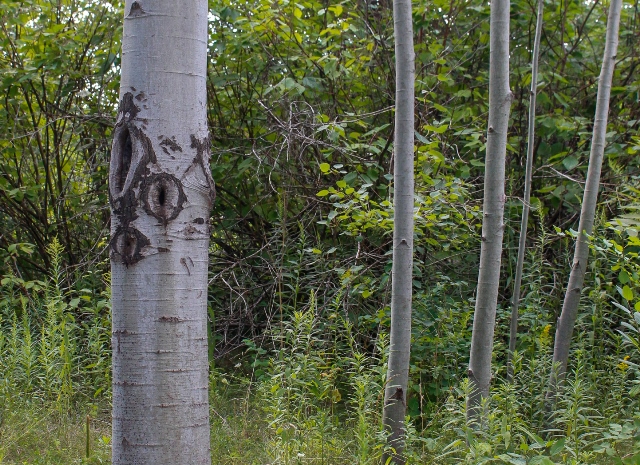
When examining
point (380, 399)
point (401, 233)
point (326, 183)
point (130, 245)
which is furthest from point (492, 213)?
point (326, 183)

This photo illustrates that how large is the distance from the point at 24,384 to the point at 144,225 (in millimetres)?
3292

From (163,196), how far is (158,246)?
174 mm

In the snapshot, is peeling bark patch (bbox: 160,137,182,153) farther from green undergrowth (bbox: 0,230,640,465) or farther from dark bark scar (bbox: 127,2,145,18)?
green undergrowth (bbox: 0,230,640,465)

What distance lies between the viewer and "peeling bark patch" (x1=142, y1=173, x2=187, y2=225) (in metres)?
2.03

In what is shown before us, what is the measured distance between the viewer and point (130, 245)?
2.03 m

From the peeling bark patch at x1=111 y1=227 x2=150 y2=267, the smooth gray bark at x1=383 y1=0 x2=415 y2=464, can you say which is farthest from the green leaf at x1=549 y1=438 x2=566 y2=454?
the peeling bark patch at x1=111 y1=227 x2=150 y2=267

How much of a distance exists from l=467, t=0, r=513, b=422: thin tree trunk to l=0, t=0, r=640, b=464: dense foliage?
2.72 ft

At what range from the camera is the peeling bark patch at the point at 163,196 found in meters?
2.03

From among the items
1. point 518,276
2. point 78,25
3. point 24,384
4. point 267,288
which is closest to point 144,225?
point 518,276

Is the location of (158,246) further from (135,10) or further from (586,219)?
(586,219)

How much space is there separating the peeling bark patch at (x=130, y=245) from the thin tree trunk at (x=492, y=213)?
2.14 m

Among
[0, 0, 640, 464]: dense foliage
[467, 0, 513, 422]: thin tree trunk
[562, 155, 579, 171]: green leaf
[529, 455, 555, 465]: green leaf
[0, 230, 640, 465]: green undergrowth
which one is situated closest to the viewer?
[529, 455, 555, 465]: green leaf

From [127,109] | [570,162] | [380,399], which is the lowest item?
[380,399]

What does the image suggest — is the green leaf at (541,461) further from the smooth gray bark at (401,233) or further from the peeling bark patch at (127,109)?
the peeling bark patch at (127,109)
